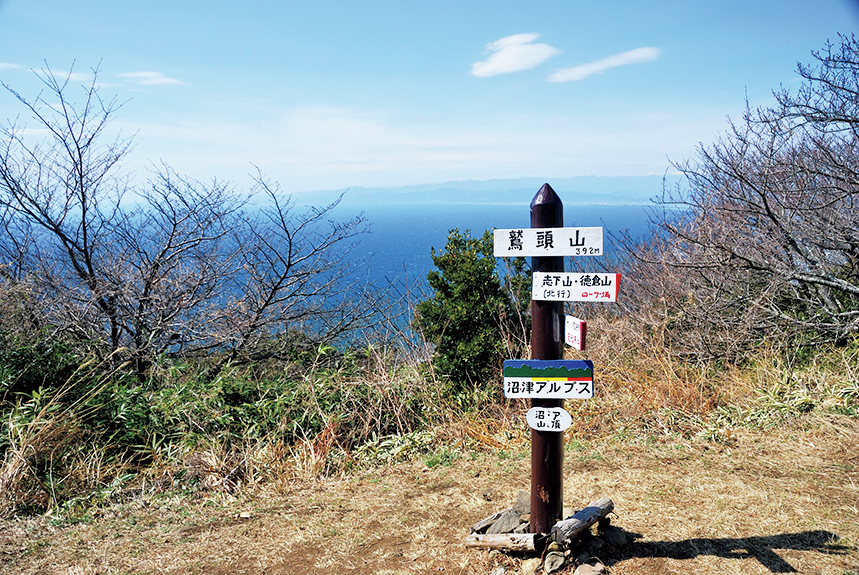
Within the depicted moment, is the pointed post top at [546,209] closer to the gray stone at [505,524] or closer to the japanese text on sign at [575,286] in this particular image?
the japanese text on sign at [575,286]

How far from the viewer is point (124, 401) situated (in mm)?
5098

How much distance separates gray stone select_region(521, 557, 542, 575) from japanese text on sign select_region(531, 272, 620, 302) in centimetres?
139

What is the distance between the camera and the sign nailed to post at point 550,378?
2795 mm

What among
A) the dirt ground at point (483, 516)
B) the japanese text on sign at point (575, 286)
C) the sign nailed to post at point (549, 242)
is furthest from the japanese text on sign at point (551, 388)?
Answer: the dirt ground at point (483, 516)

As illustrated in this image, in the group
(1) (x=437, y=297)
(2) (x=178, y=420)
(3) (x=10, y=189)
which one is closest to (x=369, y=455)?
(2) (x=178, y=420)

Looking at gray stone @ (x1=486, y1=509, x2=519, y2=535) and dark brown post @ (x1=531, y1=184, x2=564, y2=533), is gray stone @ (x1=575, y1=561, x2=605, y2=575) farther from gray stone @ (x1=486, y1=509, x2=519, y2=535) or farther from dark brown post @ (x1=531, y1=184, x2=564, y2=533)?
gray stone @ (x1=486, y1=509, x2=519, y2=535)

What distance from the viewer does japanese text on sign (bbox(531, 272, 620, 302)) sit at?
2.70 m

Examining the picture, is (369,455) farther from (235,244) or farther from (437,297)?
(235,244)

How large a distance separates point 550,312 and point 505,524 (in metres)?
1.25

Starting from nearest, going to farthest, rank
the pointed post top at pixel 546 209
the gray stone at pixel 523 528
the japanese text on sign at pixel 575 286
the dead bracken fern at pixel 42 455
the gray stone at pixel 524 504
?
1. the japanese text on sign at pixel 575 286
2. the pointed post top at pixel 546 209
3. the gray stone at pixel 523 528
4. the gray stone at pixel 524 504
5. the dead bracken fern at pixel 42 455

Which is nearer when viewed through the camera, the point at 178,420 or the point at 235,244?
the point at 178,420

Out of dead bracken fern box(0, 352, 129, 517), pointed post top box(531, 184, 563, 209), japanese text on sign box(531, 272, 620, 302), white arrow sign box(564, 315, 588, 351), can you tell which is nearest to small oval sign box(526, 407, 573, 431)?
white arrow sign box(564, 315, 588, 351)

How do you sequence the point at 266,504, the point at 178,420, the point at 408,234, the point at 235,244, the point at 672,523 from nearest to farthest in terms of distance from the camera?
the point at 672,523
the point at 266,504
the point at 178,420
the point at 235,244
the point at 408,234

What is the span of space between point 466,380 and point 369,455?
1894 mm
